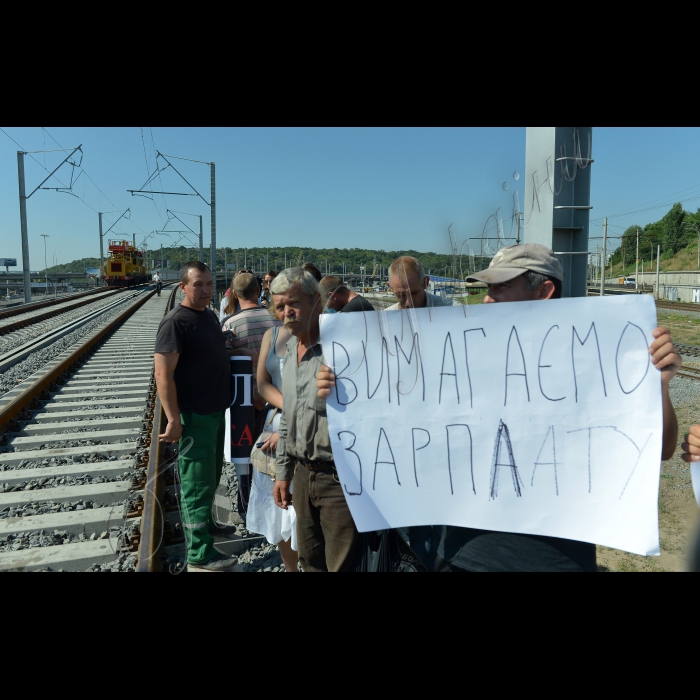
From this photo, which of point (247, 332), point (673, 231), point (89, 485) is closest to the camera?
point (247, 332)

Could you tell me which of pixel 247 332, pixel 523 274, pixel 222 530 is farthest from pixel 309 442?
pixel 222 530

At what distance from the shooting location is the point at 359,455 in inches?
79.8

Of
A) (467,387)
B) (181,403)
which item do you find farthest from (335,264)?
(467,387)

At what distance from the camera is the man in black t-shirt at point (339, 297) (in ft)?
8.20

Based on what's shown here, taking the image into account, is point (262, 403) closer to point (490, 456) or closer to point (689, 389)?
point (490, 456)

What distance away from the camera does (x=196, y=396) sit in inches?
136

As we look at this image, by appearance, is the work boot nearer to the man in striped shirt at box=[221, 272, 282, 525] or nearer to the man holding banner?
the man in striped shirt at box=[221, 272, 282, 525]

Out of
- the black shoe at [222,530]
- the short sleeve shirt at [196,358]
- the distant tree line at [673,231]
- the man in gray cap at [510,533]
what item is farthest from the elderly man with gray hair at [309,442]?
the distant tree line at [673,231]

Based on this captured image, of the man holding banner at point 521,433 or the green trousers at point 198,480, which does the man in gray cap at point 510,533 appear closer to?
the man holding banner at point 521,433

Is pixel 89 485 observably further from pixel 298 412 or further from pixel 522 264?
pixel 522 264

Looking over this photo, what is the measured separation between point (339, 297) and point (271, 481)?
126 cm

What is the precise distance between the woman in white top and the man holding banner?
1.13m

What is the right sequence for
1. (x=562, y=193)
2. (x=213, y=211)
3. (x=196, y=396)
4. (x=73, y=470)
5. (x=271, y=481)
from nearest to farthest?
(x=562, y=193)
(x=271, y=481)
(x=196, y=396)
(x=73, y=470)
(x=213, y=211)
